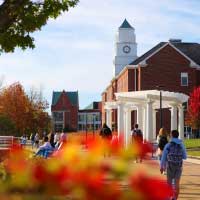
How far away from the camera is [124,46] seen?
106188mm

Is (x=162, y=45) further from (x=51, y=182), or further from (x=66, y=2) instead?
(x=51, y=182)

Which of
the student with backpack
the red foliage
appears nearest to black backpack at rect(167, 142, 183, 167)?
the student with backpack

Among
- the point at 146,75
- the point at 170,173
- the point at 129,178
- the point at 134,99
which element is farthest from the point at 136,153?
the point at 146,75

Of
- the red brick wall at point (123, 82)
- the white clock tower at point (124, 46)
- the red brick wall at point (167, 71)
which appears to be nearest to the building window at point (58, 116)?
the white clock tower at point (124, 46)

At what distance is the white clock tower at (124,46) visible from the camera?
106188 mm

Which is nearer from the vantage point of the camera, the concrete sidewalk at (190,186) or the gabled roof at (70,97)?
the concrete sidewalk at (190,186)

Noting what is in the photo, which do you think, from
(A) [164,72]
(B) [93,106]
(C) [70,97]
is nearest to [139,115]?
(A) [164,72]

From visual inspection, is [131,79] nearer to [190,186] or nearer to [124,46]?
[124,46]

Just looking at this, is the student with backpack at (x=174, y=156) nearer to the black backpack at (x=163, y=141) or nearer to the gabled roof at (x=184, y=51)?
the black backpack at (x=163, y=141)

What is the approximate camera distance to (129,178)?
2271mm

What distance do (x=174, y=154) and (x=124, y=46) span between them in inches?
3680

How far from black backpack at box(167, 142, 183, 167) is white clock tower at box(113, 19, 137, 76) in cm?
9321

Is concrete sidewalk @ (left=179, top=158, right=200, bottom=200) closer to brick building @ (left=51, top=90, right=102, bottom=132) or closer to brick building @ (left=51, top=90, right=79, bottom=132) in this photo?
brick building @ (left=51, top=90, right=102, bottom=132)

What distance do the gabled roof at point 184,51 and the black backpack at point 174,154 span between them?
69779mm
